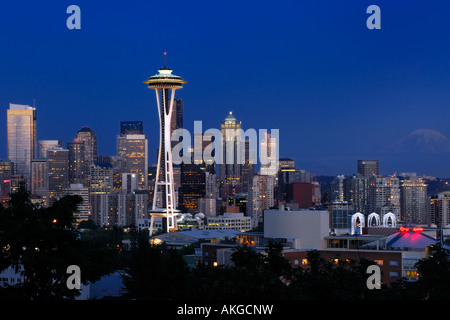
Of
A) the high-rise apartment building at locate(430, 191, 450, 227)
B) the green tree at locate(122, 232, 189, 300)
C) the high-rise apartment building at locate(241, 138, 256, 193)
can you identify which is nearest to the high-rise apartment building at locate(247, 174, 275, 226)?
the high-rise apartment building at locate(241, 138, 256, 193)

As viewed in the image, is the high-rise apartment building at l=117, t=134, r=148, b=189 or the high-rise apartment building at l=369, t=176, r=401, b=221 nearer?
the high-rise apartment building at l=369, t=176, r=401, b=221

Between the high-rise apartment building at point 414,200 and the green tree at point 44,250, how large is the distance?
102 metres

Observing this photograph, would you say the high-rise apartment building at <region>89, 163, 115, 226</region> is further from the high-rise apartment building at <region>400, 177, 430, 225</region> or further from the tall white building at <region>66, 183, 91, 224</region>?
the high-rise apartment building at <region>400, 177, 430, 225</region>

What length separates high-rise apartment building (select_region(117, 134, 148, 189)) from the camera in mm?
166625

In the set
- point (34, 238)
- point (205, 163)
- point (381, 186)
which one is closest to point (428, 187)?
point (381, 186)

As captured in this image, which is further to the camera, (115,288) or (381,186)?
(381,186)

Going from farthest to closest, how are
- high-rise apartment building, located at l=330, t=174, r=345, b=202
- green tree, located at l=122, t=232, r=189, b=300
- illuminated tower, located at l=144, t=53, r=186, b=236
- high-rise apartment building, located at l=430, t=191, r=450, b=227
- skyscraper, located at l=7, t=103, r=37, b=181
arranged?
skyscraper, located at l=7, t=103, r=37, b=181 < high-rise apartment building, located at l=330, t=174, r=345, b=202 < high-rise apartment building, located at l=430, t=191, r=450, b=227 < illuminated tower, located at l=144, t=53, r=186, b=236 < green tree, located at l=122, t=232, r=189, b=300

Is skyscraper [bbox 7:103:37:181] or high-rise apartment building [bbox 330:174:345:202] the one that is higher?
skyscraper [bbox 7:103:37:181]

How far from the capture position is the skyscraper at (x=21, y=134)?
16338cm

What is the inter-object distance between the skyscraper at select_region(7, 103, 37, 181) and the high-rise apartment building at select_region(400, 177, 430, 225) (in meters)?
74.9

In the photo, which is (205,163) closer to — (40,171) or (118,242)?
(40,171)

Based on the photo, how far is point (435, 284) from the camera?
838 inches

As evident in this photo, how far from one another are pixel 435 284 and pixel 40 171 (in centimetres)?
13102

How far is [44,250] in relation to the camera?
14.8 m
